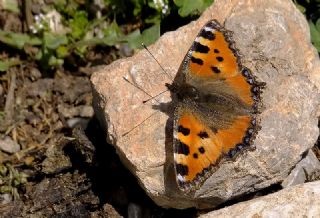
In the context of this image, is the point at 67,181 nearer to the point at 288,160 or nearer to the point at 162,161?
the point at 162,161

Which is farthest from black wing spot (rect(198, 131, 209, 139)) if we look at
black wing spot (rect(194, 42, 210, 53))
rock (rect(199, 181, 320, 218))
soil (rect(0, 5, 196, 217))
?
soil (rect(0, 5, 196, 217))

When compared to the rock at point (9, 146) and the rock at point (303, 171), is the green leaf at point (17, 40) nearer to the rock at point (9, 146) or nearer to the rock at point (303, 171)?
the rock at point (9, 146)

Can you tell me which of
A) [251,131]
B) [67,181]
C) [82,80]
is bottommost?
[67,181]

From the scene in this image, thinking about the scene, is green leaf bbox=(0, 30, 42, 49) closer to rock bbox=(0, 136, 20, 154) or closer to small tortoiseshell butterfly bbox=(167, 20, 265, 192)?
rock bbox=(0, 136, 20, 154)

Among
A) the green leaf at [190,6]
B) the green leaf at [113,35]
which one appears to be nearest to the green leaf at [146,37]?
the green leaf at [113,35]

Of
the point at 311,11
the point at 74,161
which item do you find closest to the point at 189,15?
the point at 311,11

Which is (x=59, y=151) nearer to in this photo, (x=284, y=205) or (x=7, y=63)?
(x=7, y=63)

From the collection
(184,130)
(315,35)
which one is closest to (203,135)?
(184,130)

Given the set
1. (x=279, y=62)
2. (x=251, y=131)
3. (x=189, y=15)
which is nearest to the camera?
(x=251, y=131)
